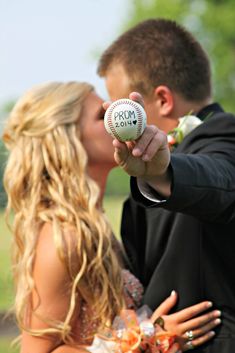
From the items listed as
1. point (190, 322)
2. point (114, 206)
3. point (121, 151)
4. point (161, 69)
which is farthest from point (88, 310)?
point (114, 206)

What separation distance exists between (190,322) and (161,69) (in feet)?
3.83

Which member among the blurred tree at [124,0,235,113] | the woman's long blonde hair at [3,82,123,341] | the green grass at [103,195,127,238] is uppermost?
the woman's long blonde hair at [3,82,123,341]

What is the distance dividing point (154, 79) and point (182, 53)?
8.7 inches

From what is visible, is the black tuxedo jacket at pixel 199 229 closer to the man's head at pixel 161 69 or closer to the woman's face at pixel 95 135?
the man's head at pixel 161 69

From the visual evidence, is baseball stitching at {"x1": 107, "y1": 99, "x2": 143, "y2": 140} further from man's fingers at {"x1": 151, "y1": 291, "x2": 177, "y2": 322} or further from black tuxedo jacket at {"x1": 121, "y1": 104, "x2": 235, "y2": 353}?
man's fingers at {"x1": 151, "y1": 291, "x2": 177, "y2": 322}

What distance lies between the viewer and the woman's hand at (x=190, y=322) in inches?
112

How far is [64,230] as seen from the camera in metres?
3.20

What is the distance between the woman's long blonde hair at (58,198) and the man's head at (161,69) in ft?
0.75

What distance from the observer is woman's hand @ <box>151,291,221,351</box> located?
9.33 feet

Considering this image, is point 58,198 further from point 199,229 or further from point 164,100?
point 199,229

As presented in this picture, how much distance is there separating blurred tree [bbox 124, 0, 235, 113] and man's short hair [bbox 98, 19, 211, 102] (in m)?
23.8

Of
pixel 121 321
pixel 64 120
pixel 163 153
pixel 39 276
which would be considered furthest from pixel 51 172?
pixel 163 153

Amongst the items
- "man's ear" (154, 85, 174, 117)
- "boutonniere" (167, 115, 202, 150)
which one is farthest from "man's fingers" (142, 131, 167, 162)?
"man's ear" (154, 85, 174, 117)

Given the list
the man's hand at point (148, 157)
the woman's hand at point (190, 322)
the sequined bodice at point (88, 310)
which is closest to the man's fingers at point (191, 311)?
the woman's hand at point (190, 322)
